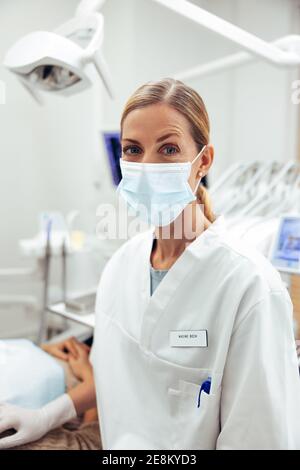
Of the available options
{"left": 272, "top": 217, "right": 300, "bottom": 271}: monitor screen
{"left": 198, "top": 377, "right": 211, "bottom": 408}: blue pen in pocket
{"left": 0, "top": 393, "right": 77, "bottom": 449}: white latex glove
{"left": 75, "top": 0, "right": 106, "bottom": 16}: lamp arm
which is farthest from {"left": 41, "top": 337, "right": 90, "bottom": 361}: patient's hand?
{"left": 75, "top": 0, "right": 106, "bottom": 16}: lamp arm

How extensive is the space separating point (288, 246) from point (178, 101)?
0.46 metres

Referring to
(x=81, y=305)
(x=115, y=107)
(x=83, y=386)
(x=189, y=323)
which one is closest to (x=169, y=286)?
(x=189, y=323)

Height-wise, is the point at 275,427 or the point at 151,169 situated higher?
the point at 151,169

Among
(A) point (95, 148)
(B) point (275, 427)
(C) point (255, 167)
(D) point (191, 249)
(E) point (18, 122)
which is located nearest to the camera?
(B) point (275, 427)

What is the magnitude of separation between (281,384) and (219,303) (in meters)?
0.18

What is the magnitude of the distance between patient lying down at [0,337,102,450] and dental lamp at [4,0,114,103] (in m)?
0.78

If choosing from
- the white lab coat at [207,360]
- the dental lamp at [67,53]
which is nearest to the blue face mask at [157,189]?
the white lab coat at [207,360]

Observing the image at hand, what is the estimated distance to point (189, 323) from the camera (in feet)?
2.61

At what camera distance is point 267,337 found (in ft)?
2.27

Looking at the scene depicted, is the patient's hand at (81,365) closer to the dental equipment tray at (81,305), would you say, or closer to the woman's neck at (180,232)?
the dental equipment tray at (81,305)

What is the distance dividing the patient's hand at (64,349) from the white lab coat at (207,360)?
29 centimetres

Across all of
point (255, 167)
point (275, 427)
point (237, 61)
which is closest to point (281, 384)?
point (275, 427)

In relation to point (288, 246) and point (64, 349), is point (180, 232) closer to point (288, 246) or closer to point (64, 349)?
point (288, 246)
